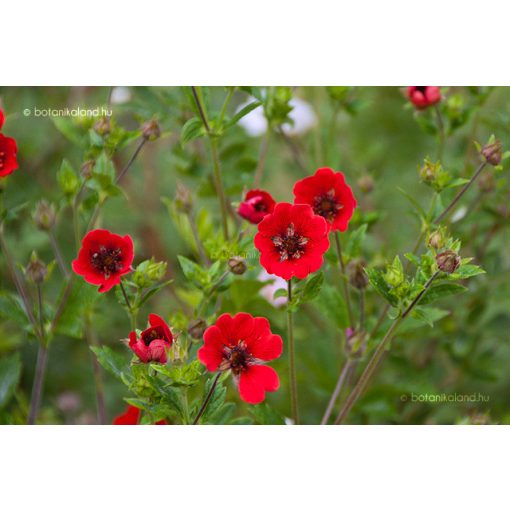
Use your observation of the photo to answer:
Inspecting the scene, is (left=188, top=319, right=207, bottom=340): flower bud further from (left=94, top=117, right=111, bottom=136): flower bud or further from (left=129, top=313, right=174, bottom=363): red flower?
(left=94, top=117, right=111, bottom=136): flower bud

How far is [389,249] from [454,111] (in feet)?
0.76

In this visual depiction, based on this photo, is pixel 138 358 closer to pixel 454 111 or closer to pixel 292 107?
pixel 292 107

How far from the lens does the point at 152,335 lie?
650 millimetres

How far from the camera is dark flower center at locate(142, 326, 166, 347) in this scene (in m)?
0.65

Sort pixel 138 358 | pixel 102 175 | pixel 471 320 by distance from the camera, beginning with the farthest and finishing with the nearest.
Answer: pixel 471 320 → pixel 102 175 → pixel 138 358

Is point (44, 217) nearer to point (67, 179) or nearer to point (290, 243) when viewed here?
point (67, 179)

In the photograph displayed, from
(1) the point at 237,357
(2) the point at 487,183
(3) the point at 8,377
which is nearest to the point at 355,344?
(1) the point at 237,357

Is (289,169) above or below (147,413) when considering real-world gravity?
above

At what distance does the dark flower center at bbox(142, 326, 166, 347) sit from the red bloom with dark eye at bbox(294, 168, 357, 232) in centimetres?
18

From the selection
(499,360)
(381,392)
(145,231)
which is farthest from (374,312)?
(145,231)

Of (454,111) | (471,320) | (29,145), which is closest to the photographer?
(454,111)

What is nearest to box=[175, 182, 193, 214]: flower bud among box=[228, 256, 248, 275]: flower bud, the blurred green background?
the blurred green background

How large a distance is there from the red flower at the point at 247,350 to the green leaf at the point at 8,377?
0.32m

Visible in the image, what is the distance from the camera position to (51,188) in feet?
3.88
